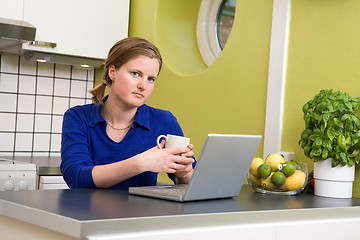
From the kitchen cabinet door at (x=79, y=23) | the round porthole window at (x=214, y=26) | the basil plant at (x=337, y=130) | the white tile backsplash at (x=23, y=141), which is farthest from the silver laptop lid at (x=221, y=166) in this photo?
the white tile backsplash at (x=23, y=141)

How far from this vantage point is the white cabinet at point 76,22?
285 cm

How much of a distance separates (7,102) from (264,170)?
2.04m

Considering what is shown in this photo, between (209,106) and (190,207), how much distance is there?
1.31m

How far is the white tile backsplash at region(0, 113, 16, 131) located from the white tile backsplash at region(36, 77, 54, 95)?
23 cm

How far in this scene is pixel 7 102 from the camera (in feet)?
10.4

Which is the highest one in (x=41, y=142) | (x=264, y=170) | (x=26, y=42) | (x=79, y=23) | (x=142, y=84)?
(x=79, y=23)

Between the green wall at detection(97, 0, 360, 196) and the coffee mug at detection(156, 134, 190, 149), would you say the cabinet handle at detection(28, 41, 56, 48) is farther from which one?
the coffee mug at detection(156, 134, 190, 149)

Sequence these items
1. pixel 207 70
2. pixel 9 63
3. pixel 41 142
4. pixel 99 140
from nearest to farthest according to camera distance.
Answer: pixel 99 140 → pixel 207 70 → pixel 9 63 → pixel 41 142

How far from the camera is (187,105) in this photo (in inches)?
106

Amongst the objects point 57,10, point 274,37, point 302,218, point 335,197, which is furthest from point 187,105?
point 302,218

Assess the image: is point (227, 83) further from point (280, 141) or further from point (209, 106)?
point (280, 141)

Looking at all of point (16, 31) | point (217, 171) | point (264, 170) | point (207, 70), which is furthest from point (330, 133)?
point (16, 31)

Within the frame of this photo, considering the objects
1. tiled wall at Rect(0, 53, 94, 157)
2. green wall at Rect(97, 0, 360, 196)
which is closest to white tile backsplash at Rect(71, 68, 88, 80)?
tiled wall at Rect(0, 53, 94, 157)

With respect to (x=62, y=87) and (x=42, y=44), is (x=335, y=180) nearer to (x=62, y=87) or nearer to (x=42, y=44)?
(x=42, y=44)
